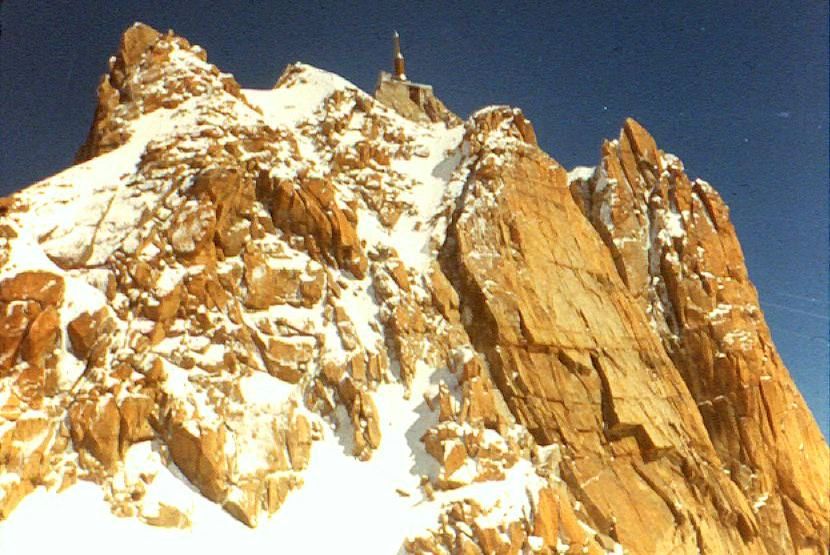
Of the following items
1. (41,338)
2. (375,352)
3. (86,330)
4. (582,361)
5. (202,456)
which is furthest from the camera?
(582,361)

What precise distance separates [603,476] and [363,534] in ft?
43.2

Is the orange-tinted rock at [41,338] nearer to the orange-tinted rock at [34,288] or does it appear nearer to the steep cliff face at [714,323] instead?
the orange-tinted rock at [34,288]

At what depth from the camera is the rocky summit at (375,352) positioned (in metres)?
30.5

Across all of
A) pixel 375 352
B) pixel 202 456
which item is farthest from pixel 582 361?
pixel 202 456

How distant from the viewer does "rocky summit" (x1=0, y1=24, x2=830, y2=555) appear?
30.5 meters

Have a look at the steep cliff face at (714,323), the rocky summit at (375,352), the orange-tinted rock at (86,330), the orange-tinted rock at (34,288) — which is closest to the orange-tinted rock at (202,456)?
the rocky summit at (375,352)

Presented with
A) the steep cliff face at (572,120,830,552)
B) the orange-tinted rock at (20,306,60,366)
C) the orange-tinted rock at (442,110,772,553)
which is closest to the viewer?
the orange-tinted rock at (20,306,60,366)

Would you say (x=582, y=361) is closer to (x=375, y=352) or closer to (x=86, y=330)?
(x=375, y=352)

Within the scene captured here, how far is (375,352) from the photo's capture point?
37844 millimetres

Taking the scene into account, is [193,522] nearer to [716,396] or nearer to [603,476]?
[603,476]

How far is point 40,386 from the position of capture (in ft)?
105

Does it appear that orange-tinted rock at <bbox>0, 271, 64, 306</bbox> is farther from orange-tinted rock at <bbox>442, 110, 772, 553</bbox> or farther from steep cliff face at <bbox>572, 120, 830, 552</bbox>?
steep cliff face at <bbox>572, 120, 830, 552</bbox>

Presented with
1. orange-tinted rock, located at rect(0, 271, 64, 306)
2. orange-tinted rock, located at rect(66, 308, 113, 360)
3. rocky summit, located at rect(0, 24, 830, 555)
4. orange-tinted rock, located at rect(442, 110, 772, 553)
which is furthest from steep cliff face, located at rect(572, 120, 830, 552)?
orange-tinted rock, located at rect(0, 271, 64, 306)

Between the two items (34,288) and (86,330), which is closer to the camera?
(34,288)
